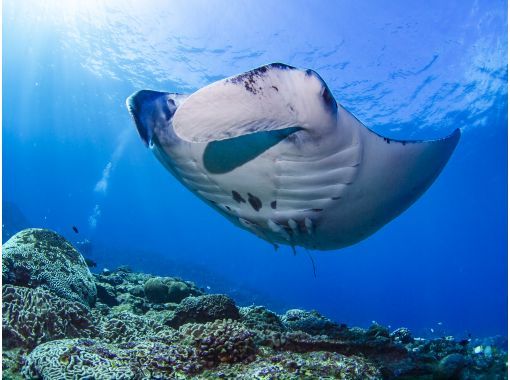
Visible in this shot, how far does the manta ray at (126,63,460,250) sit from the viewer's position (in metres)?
1.81

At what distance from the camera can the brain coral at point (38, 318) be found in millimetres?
3465

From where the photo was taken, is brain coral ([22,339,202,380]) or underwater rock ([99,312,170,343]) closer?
brain coral ([22,339,202,380])

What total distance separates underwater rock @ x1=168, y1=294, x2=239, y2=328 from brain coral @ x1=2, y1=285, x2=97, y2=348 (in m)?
1.06

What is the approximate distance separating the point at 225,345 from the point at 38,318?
6.98 ft

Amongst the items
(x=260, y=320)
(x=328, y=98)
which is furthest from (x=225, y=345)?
(x=328, y=98)

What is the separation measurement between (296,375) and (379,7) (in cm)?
2234

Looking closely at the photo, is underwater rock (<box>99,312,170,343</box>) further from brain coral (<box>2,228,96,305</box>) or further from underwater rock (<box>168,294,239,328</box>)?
brain coral (<box>2,228,96,305</box>)

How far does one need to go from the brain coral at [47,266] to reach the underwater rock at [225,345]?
2711 mm

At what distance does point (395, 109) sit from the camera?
2677 cm

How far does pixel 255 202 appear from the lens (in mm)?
2990

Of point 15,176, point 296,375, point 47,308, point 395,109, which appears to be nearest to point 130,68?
point 395,109

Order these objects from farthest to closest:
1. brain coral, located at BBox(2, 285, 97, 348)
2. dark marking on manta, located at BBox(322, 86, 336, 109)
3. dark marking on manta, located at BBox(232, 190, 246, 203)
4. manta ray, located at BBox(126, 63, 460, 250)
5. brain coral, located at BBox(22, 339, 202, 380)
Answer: brain coral, located at BBox(2, 285, 97, 348)
dark marking on manta, located at BBox(232, 190, 246, 203)
brain coral, located at BBox(22, 339, 202, 380)
dark marking on manta, located at BBox(322, 86, 336, 109)
manta ray, located at BBox(126, 63, 460, 250)

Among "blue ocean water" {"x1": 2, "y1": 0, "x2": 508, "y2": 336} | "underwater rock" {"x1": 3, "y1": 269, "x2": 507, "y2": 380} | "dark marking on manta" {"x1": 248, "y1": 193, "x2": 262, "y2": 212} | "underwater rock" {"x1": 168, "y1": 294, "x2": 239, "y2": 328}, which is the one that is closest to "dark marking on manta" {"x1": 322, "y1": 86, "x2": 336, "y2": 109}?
"dark marking on manta" {"x1": 248, "y1": 193, "x2": 262, "y2": 212}

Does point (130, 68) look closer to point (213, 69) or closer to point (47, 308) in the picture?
point (213, 69)
